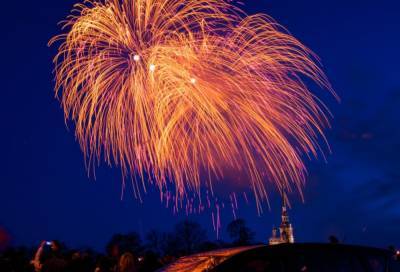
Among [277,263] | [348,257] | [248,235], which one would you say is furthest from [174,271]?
[248,235]

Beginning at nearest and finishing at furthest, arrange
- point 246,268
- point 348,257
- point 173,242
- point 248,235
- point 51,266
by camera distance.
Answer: point 246,268, point 348,257, point 51,266, point 248,235, point 173,242

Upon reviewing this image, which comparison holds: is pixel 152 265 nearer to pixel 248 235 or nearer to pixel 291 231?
pixel 291 231

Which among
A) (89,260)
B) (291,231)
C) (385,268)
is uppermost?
(291,231)

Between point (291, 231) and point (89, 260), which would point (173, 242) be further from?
point (89, 260)

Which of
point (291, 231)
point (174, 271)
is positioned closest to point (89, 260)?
point (174, 271)

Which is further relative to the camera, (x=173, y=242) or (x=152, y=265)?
(x=173, y=242)

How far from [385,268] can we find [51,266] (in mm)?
5792

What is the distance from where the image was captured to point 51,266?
977cm

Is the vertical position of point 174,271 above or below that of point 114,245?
below

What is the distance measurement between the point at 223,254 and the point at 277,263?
0.64 m

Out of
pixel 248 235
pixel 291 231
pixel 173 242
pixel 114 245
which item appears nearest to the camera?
pixel 114 245

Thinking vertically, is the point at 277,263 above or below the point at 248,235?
below

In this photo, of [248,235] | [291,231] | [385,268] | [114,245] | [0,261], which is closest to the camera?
[385,268]

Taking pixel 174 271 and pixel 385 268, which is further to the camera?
pixel 385 268
